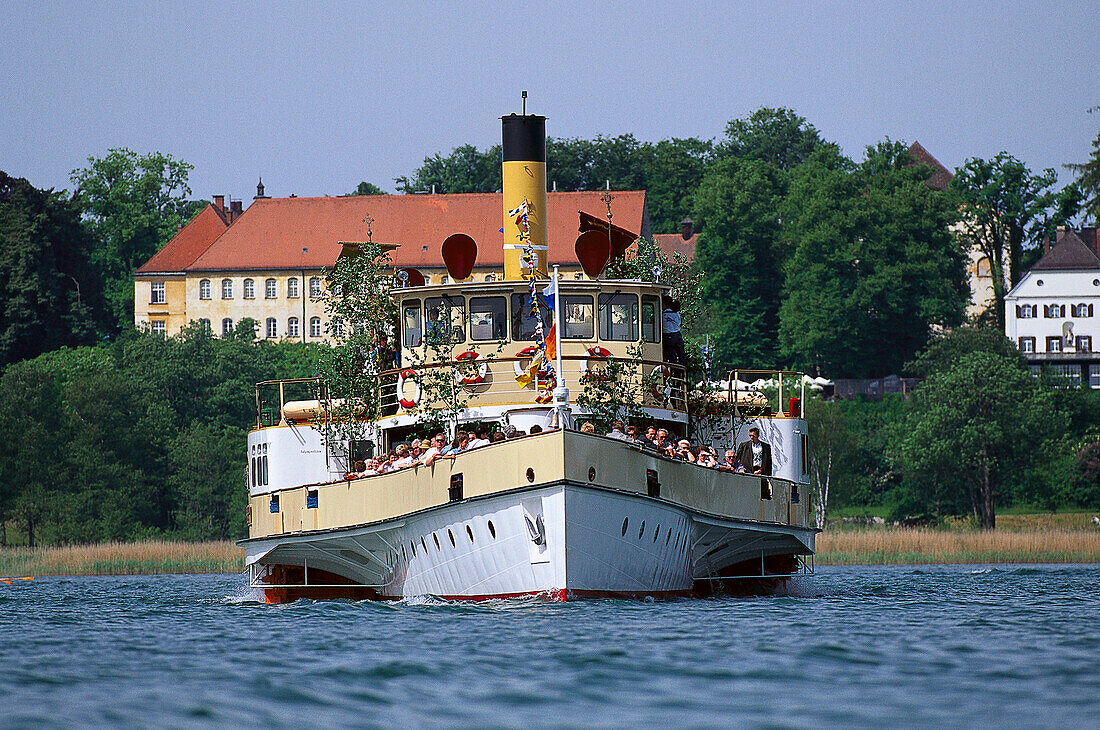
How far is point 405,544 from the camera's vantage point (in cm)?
2611

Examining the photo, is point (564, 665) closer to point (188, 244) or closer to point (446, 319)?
point (446, 319)

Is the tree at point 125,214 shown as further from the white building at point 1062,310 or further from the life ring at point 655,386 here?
the life ring at point 655,386

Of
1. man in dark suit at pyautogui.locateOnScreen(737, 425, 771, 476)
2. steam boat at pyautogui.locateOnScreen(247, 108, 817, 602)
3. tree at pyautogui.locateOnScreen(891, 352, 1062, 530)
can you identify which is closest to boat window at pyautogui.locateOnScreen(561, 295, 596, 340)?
steam boat at pyautogui.locateOnScreen(247, 108, 817, 602)

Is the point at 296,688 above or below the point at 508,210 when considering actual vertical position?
below

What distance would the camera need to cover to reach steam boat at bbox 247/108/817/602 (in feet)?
78.0

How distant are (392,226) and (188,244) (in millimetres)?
16034

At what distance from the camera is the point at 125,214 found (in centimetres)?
11525

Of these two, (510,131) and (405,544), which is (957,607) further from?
(510,131)

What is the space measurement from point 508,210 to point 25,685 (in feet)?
46.8

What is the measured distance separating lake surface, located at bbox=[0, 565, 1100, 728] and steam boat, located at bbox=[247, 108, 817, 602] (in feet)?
2.46

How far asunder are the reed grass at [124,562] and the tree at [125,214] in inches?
2424

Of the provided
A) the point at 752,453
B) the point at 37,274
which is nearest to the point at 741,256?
the point at 37,274

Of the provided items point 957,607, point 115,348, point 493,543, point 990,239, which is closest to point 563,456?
point 493,543

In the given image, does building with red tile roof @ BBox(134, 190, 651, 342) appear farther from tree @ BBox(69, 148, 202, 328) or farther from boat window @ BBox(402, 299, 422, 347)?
boat window @ BBox(402, 299, 422, 347)
